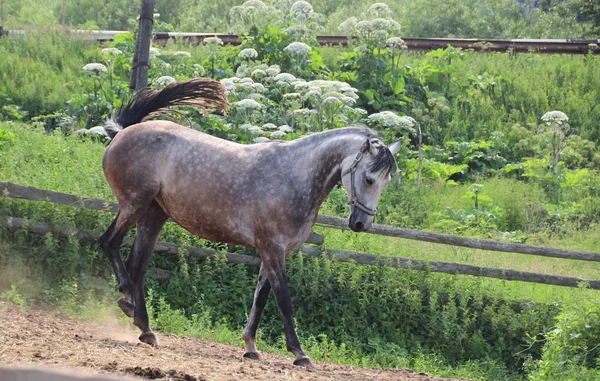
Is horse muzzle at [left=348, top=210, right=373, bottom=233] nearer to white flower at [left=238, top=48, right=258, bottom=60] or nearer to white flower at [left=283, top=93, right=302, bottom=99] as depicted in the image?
white flower at [left=283, top=93, right=302, bottom=99]

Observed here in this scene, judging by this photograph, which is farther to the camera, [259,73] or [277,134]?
[259,73]

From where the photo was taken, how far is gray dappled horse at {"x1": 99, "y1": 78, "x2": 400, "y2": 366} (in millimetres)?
7996

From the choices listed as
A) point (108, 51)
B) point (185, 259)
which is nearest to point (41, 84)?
point (108, 51)

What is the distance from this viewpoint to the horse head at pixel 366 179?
785 cm

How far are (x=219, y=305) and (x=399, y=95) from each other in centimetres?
881

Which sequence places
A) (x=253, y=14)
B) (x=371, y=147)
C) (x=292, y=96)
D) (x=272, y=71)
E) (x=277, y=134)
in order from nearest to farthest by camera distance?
(x=371, y=147)
(x=277, y=134)
(x=292, y=96)
(x=272, y=71)
(x=253, y=14)

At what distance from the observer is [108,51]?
703 inches

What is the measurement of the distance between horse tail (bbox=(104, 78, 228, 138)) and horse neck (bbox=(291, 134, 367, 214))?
1481mm

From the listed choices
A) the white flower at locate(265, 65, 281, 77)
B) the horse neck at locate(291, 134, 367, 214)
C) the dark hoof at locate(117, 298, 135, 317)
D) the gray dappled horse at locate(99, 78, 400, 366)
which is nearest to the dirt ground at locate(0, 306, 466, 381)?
the dark hoof at locate(117, 298, 135, 317)

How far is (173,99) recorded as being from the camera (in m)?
9.31

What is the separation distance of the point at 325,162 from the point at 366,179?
44cm

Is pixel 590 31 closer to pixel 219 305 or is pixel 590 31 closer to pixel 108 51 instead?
pixel 108 51

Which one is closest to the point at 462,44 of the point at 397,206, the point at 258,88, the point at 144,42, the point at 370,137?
the point at 258,88

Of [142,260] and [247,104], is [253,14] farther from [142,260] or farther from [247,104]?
[142,260]
